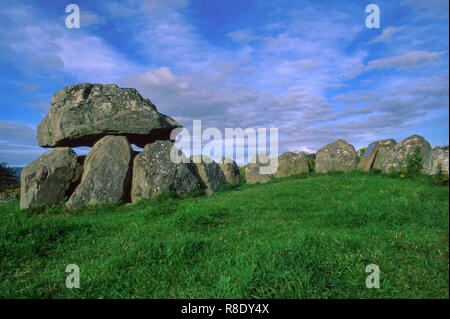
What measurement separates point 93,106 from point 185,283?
10975mm

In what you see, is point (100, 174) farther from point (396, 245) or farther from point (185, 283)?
point (396, 245)

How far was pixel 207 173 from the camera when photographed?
13.8 meters

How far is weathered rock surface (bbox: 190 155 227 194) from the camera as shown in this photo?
13391mm

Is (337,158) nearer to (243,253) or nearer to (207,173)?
(207,173)

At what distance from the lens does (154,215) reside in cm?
763

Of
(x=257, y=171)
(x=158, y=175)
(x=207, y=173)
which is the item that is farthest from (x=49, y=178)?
(x=257, y=171)

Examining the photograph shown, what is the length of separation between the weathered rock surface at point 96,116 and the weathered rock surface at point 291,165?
6.90 metres

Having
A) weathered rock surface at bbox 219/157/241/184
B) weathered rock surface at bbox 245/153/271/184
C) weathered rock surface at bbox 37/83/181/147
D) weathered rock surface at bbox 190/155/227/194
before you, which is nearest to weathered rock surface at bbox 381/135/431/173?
weathered rock surface at bbox 245/153/271/184

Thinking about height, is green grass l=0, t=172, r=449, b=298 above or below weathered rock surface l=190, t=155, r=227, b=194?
below

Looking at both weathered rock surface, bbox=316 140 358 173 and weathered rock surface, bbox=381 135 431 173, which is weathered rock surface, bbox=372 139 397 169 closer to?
weathered rock surface, bbox=381 135 431 173

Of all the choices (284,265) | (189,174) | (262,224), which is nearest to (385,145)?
(189,174)

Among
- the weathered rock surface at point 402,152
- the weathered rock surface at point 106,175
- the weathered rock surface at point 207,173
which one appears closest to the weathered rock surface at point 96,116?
the weathered rock surface at point 106,175

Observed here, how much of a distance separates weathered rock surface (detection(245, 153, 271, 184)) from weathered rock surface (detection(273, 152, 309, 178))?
787 mm

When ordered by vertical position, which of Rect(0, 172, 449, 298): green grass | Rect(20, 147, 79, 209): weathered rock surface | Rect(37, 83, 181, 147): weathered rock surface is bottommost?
Rect(0, 172, 449, 298): green grass
